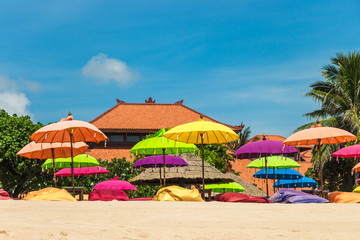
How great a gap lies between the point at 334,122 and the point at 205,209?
22459mm

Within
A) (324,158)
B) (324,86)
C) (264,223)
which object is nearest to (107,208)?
(264,223)

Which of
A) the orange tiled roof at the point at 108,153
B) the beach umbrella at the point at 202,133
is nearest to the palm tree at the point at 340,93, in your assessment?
the orange tiled roof at the point at 108,153

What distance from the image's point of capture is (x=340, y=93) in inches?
1078

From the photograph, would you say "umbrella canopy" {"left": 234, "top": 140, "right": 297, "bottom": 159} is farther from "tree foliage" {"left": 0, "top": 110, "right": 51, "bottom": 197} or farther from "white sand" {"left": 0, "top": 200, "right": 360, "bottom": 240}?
"tree foliage" {"left": 0, "top": 110, "right": 51, "bottom": 197}

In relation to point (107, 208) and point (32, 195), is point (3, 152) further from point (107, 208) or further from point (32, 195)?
point (107, 208)

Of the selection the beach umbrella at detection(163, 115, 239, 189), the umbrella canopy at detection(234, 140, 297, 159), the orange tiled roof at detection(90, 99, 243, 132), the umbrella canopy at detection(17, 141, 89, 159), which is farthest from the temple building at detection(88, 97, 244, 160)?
the beach umbrella at detection(163, 115, 239, 189)

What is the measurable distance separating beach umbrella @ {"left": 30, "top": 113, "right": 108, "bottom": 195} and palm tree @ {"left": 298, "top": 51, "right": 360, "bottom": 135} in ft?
62.5

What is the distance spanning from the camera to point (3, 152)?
1831cm

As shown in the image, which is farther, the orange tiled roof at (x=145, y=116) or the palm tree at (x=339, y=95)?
the orange tiled roof at (x=145, y=116)

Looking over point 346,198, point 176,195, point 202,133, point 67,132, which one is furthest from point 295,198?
point 67,132

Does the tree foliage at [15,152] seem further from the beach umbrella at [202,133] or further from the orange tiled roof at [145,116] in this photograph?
the orange tiled roof at [145,116]

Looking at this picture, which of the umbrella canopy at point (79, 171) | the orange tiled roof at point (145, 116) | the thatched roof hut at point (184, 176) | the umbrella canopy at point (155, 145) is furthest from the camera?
the orange tiled roof at point (145, 116)

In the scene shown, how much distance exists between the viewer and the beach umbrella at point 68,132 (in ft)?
31.1

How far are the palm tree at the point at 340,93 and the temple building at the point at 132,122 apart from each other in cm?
628
